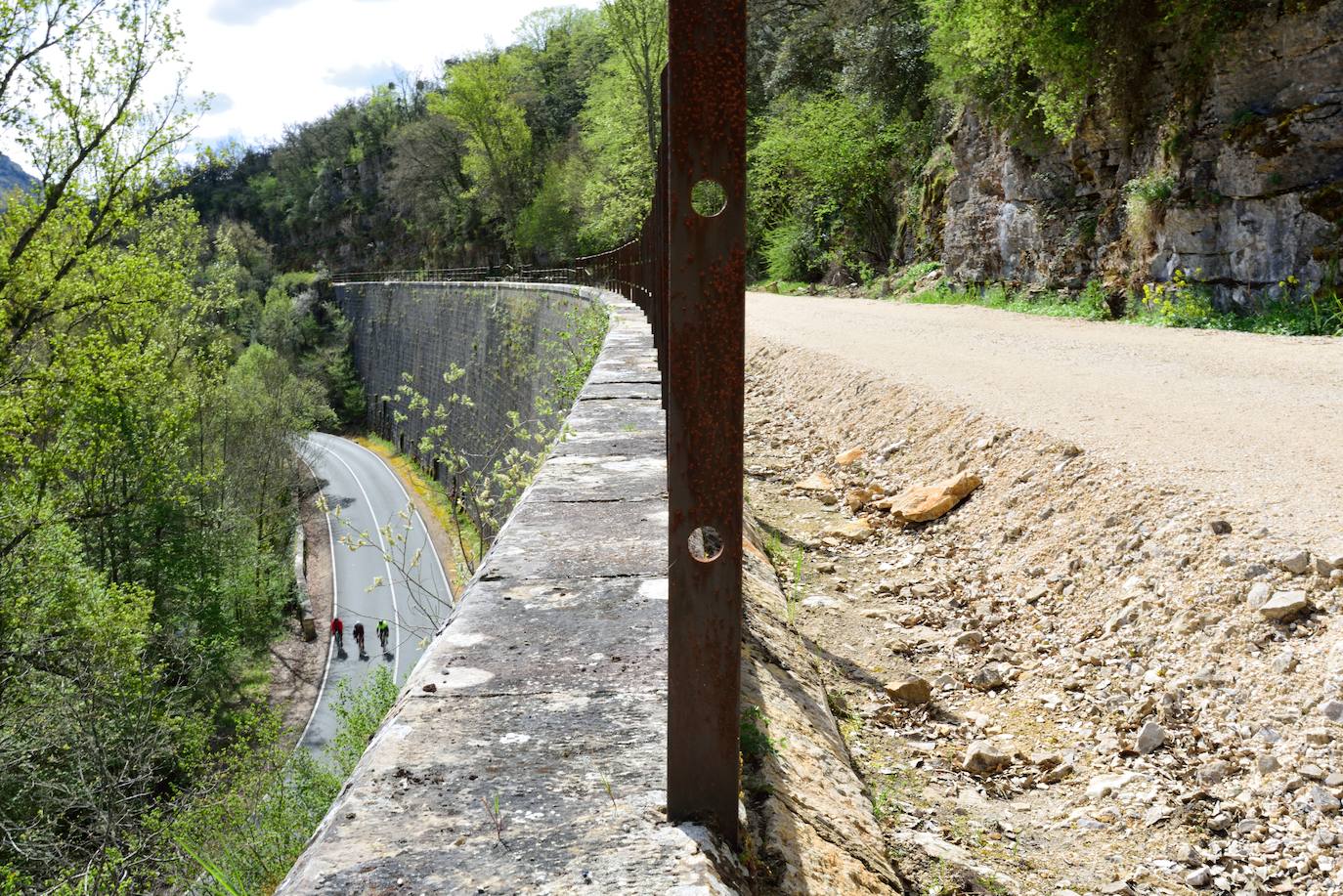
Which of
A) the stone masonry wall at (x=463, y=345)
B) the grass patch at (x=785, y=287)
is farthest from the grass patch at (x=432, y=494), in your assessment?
the grass patch at (x=785, y=287)

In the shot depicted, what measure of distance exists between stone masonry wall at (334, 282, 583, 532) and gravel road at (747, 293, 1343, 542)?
491 cm

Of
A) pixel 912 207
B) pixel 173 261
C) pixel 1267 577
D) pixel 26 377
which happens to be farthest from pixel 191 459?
pixel 1267 577

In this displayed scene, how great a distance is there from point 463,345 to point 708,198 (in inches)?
1003

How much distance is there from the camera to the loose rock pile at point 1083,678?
230 cm

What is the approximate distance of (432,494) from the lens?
1153 inches

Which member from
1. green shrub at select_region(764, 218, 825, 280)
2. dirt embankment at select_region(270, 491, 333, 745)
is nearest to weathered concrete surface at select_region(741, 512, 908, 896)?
dirt embankment at select_region(270, 491, 333, 745)

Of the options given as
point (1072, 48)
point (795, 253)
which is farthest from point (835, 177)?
point (1072, 48)

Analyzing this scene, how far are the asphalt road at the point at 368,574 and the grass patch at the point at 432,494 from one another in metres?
0.42

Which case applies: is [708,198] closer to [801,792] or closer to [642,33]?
[801,792]

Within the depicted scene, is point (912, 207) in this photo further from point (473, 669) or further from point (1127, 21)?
point (473, 669)

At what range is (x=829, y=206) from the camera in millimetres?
21250

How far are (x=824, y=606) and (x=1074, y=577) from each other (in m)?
1.05

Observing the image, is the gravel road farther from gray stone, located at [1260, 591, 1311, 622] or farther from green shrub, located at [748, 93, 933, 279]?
green shrub, located at [748, 93, 933, 279]

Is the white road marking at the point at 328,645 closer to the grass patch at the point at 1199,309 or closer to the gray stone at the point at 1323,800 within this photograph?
the grass patch at the point at 1199,309
